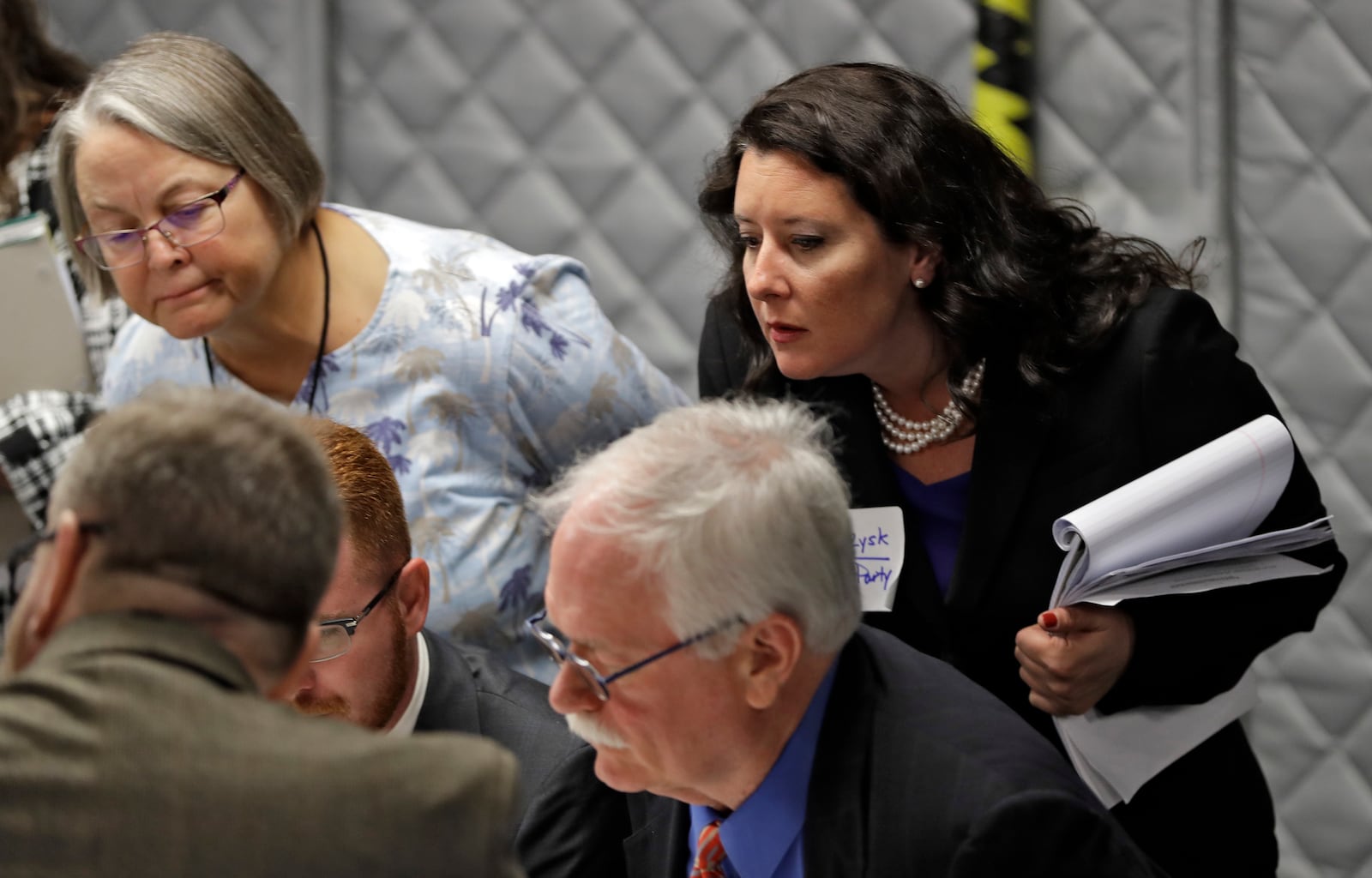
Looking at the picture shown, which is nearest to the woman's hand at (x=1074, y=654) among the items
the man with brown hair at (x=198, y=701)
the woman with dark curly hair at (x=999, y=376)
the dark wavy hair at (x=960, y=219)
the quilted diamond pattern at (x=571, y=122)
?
the woman with dark curly hair at (x=999, y=376)

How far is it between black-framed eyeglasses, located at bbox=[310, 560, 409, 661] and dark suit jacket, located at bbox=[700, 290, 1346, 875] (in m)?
0.61

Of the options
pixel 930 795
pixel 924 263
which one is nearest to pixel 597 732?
pixel 930 795

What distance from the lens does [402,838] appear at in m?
0.88

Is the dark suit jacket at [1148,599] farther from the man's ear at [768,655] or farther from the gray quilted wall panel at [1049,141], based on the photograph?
the gray quilted wall panel at [1049,141]

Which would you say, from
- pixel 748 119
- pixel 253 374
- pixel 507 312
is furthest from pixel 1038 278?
pixel 253 374

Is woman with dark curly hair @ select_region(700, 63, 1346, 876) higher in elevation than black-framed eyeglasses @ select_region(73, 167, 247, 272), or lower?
higher

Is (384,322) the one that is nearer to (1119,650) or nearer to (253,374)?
(253,374)

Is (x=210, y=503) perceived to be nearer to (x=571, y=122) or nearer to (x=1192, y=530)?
(x=1192, y=530)

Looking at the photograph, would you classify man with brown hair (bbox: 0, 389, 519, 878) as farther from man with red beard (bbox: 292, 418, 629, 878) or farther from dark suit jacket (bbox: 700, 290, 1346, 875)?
dark suit jacket (bbox: 700, 290, 1346, 875)

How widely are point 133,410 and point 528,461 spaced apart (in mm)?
1183

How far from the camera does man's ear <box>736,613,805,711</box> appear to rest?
1.31 m

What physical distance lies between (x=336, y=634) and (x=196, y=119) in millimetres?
712

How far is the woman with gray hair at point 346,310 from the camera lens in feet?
6.39

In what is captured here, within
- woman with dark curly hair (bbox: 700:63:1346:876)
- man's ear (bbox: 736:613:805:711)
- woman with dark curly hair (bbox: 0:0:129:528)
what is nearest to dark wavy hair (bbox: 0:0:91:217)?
woman with dark curly hair (bbox: 0:0:129:528)
